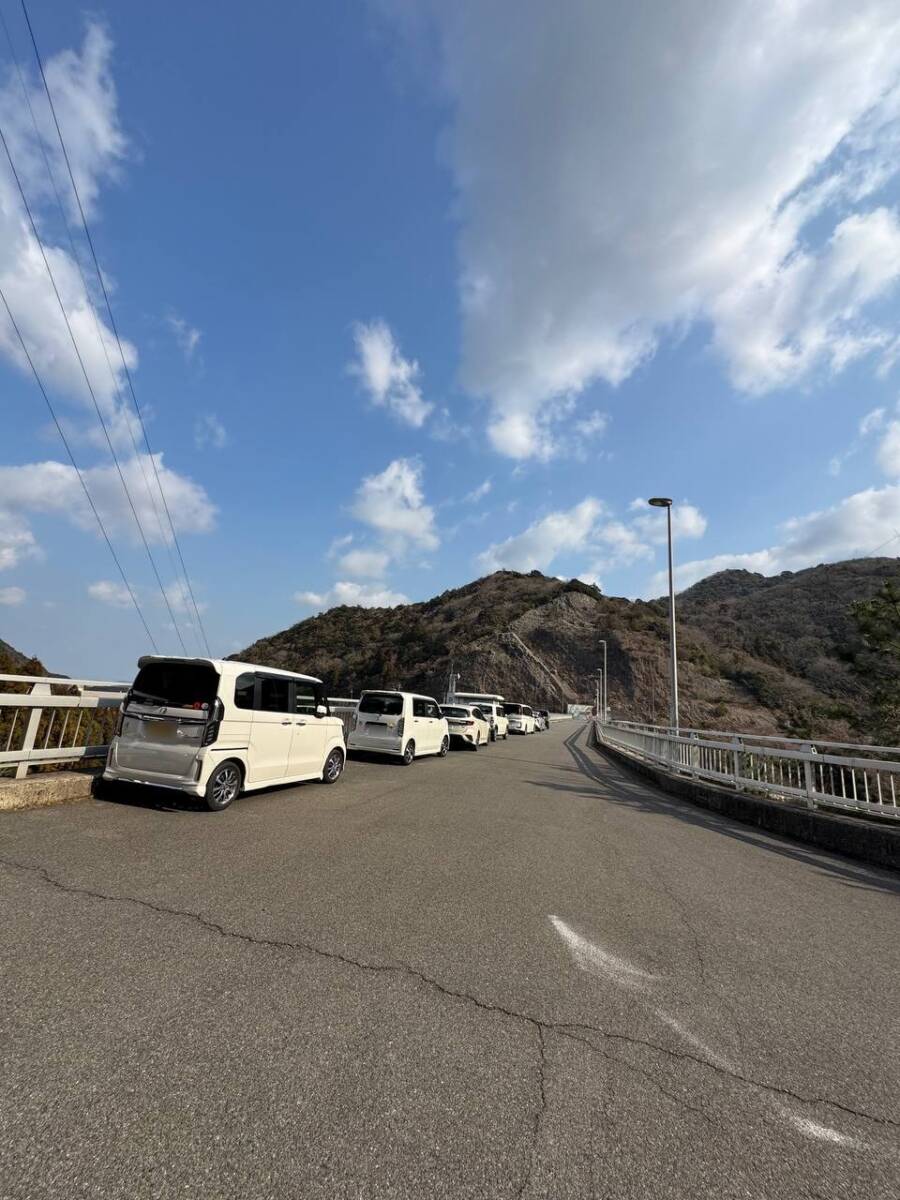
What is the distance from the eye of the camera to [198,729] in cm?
716

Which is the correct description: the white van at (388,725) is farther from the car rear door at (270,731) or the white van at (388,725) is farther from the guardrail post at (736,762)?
the guardrail post at (736,762)

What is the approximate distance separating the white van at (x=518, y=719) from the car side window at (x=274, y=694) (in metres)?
27.7

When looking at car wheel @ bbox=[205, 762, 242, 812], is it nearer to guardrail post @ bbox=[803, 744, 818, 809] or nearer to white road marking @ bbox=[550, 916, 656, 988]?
white road marking @ bbox=[550, 916, 656, 988]

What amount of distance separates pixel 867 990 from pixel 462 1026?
2.62m

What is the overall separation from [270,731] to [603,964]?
5867mm

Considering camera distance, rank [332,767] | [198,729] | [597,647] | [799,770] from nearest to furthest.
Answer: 1. [198,729]
2. [799,770]
3. [332,767]
4. [597,647]

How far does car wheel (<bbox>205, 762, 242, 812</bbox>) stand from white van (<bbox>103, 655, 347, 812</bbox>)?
12mm

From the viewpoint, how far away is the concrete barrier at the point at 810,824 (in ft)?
23.1

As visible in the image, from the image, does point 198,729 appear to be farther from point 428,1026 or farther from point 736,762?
point 736,762

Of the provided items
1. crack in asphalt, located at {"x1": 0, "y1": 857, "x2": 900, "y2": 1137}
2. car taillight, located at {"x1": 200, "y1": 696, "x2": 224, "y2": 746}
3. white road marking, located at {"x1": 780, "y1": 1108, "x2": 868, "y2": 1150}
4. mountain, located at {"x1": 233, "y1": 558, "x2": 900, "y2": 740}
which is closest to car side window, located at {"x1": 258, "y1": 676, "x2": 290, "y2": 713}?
car taillight, located at {"x1": 200, "y1": 696, "x2": 224, "y2": 746}

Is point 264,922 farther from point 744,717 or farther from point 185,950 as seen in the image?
point 744,717

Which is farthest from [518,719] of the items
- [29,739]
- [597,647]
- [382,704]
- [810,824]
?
[597,647]

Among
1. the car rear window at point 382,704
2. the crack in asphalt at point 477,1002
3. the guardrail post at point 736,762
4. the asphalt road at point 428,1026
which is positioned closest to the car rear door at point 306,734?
the asphalt road at point 428,1026

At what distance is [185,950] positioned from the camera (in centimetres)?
350
